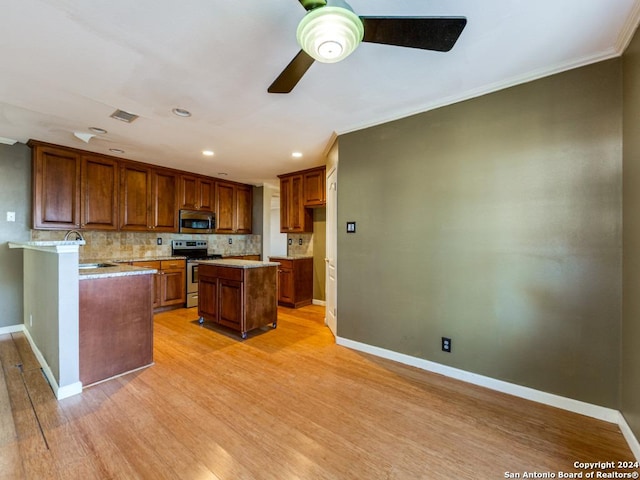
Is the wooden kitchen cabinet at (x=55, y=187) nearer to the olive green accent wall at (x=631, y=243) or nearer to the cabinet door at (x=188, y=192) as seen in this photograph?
the cabinet door at (x=188, y=192)

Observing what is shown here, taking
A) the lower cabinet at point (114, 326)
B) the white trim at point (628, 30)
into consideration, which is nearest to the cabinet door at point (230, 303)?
the lower cabinet at point (114, 326)

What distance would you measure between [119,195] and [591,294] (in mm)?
5364

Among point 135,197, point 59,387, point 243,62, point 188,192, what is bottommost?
point 59,387

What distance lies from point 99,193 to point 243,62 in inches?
132

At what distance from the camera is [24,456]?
1.54 m

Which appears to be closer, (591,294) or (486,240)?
(591,294)

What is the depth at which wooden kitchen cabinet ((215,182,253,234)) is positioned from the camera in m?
5.52

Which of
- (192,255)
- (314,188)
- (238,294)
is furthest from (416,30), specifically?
(192,255)

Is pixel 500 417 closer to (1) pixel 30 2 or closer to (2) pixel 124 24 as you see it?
(2) pixel 124 24

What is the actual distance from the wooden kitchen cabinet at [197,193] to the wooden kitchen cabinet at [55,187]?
4.65 ft

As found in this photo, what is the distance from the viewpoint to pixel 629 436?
5.45 feet

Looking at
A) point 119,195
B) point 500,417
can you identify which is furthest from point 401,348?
point 119,195

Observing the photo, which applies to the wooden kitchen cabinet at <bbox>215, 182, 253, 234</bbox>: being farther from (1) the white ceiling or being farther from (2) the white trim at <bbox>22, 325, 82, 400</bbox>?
(2) the white trim at <bbox>22, 325, 82, 400</bbox>

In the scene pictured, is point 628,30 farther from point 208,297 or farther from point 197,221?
point 197,221
